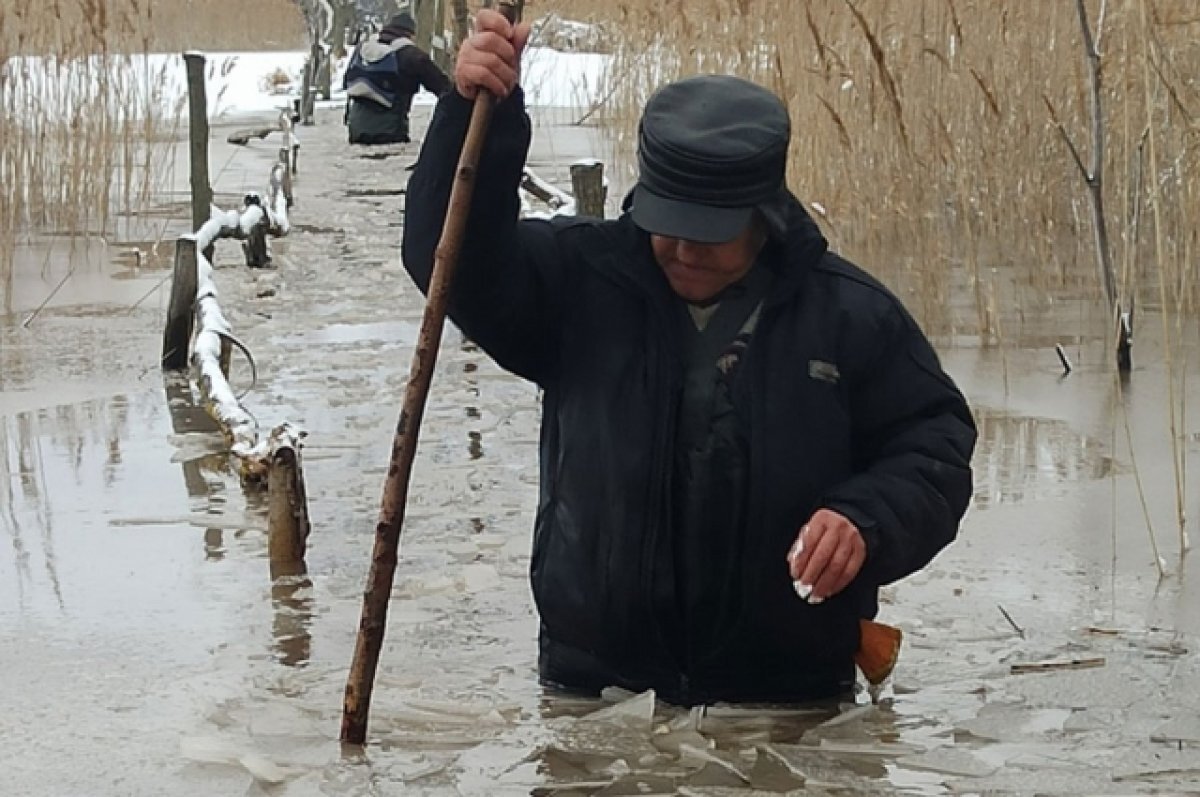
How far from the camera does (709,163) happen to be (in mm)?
3551

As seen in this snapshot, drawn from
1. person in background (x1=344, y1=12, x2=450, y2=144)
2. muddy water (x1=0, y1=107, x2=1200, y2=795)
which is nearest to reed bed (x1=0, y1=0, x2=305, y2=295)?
muddy water (x1=0, y1=107, x2=1200, y2=795)

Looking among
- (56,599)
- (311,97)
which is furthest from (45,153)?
(311,97)

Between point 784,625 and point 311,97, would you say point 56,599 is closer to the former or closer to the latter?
point 784,625

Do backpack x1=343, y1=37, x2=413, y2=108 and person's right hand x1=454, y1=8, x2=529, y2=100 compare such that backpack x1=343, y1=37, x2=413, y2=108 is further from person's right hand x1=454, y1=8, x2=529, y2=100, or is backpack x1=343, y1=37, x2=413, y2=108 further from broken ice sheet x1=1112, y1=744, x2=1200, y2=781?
broken ice sheet x1=1112, y1=744, x2=1200, y2=781

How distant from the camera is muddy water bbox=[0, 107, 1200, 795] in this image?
145 inches

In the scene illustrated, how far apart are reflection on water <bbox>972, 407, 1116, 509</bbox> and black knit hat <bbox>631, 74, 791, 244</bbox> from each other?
2749 mm

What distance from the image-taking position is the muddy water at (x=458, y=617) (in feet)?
12.1

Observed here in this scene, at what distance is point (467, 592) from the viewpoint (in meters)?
5.12

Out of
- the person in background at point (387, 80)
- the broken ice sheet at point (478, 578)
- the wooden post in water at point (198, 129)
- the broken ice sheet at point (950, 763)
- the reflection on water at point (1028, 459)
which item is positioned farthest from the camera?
the person in background at point (387, 80)

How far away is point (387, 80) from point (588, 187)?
10.1 metres

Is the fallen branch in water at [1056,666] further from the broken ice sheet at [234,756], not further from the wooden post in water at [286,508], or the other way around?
the wooden post in water at [286,508]

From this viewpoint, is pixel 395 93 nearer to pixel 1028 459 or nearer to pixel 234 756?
pixel 1028 459

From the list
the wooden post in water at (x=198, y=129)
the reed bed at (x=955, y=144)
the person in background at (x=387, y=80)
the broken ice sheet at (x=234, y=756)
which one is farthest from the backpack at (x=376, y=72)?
the broken ice sheet at (x=234, y=756)

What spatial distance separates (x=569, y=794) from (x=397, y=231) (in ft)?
34.7
